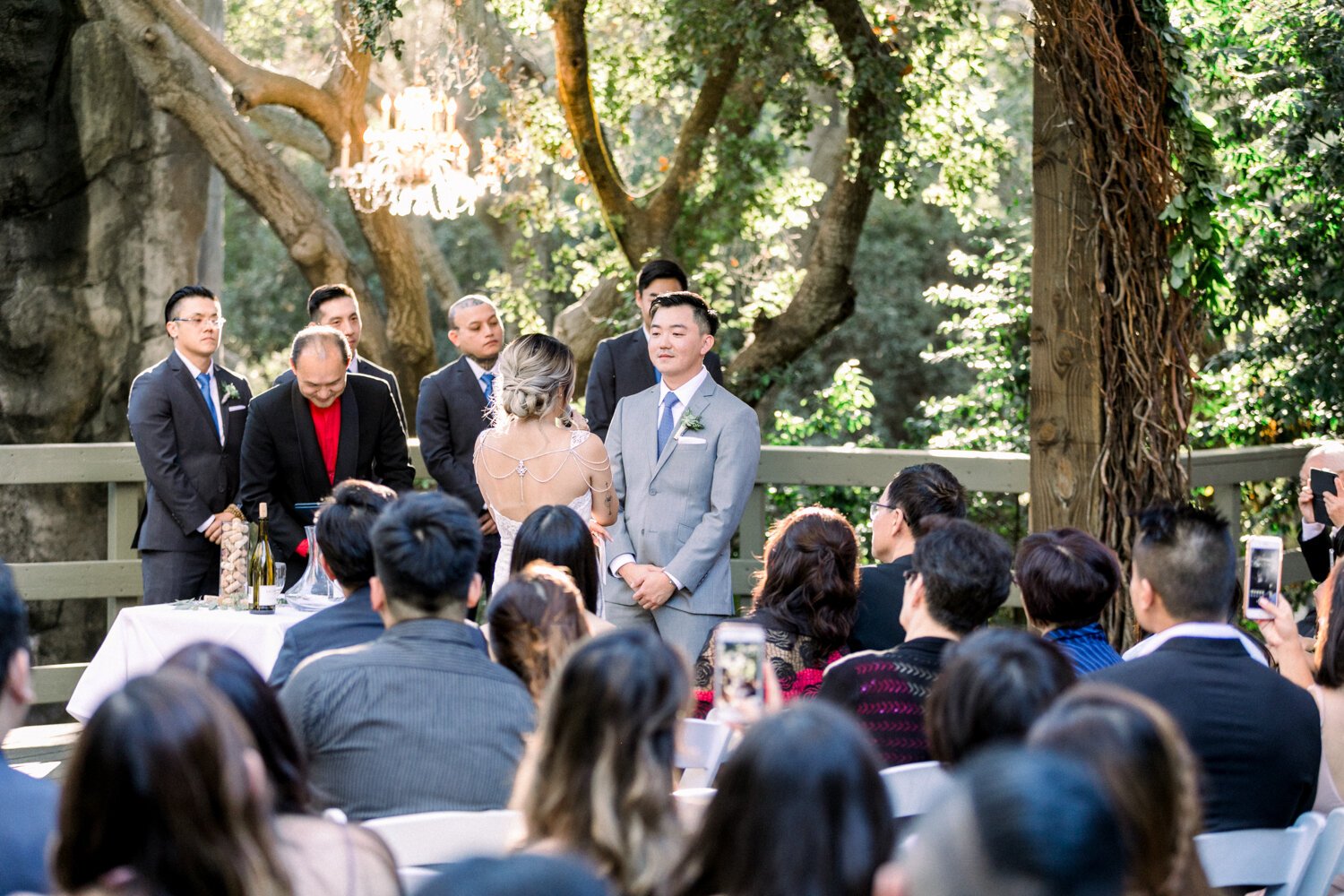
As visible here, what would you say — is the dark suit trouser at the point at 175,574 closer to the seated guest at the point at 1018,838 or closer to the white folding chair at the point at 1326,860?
the white folding chair at the point at 1326,860

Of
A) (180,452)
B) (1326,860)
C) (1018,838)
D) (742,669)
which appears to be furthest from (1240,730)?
(180,452)

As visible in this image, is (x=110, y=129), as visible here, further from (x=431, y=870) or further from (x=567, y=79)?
(x=431, y=870)

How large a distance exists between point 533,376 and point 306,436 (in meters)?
1.19

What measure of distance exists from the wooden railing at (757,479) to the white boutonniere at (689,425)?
1.55 m

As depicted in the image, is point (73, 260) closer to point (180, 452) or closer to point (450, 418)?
point (180, 452)

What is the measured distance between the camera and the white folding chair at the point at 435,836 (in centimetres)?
226

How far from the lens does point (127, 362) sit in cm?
941

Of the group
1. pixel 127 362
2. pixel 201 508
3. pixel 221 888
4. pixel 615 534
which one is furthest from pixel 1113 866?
pixel 127 362

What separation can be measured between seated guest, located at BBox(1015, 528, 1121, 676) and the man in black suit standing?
247cm

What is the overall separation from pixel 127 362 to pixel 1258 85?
694cm

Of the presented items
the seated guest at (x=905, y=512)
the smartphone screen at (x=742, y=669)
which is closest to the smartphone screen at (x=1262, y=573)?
the seated guest at (x=905, y=512)

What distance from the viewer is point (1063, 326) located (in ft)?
16.5

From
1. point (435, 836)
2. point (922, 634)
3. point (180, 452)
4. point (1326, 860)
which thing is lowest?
point (1326, 860)

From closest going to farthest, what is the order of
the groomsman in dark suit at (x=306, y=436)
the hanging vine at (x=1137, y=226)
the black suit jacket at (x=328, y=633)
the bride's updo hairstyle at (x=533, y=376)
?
the black suit jacket at (x=328, y=633)
the bride's updo hairstyle at (x=533, y=376)
the hanging vine at (x=1137, y=226)
the groomsman in dark suit at (x=306, y=436)
